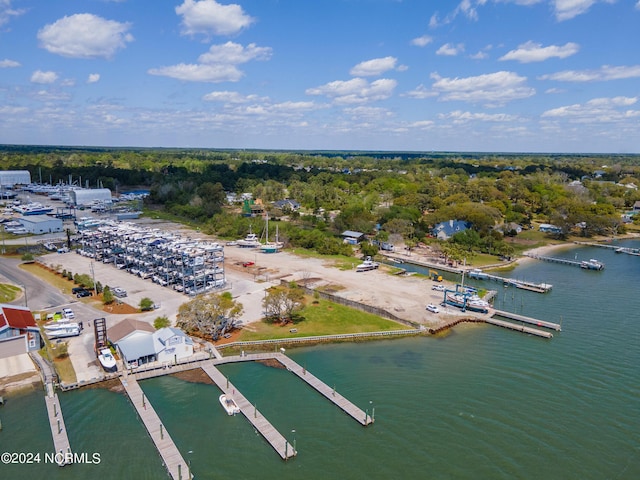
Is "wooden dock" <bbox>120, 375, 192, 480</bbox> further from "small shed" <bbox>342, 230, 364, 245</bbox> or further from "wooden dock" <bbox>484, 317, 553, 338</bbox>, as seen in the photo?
"small shed" <bbox>342, 230, 364, 245</bbox>

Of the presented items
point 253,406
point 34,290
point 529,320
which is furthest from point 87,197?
point 529,320

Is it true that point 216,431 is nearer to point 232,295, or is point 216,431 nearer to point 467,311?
point 232,295

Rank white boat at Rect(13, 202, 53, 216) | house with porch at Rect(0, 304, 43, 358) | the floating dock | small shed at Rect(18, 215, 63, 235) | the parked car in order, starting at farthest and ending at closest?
1. white boat at Rect(13, 202, 53, 216)
2. small shed at Rect(18, 215, 63, 235)
3. the parked car
4. house with porch at Rect(0, 304, 43, 358)
5. the floating dock

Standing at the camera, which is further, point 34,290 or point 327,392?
point 34,290

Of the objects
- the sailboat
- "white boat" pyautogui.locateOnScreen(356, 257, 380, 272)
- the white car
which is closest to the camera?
the white car

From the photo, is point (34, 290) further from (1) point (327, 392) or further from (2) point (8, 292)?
(1) point (327, 392)

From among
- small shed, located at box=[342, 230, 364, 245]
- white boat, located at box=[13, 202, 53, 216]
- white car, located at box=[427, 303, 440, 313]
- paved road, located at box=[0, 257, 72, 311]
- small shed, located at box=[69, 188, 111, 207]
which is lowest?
paved road, located at box=[0, 257, 72, 311]

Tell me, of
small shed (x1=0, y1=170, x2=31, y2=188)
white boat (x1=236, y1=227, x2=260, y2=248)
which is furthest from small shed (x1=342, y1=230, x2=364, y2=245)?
small shed (x1=0, y1=170, x2=31, y2=188)

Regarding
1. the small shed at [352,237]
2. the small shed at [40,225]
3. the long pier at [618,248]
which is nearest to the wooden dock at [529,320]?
the small shed at [352,237]
